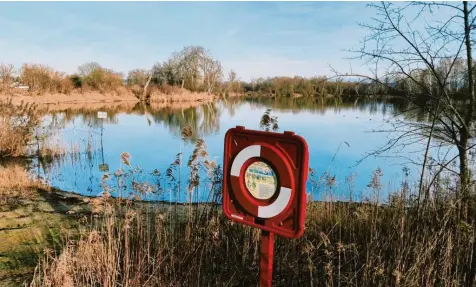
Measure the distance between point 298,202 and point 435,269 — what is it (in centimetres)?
135

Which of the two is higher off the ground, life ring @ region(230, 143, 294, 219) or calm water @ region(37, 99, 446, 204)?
life ring @ region(230, 143, 294, 219)

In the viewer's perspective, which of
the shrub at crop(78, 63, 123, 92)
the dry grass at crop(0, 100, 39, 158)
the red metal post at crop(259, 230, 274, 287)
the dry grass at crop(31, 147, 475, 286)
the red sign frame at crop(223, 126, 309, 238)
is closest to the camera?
the red sign frame at crop(223, 126, 309, 238)

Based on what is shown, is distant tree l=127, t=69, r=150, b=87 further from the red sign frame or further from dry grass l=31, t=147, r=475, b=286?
the red sign frame

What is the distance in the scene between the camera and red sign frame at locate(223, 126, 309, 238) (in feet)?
4.95

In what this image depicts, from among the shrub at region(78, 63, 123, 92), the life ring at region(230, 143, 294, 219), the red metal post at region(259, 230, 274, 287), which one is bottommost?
the red metal post at region(259, 230, 274, 287)

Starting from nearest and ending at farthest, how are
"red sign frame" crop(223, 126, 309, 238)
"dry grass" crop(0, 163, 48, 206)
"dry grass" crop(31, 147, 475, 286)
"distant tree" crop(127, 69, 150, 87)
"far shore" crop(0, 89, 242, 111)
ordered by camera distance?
"red sign frame" crop(223, 126, 309, 238)
"dry grass" crop(31, 147, 475, 286)
"dry grass" crop(0, 163, 48, 206)
"far shore" crop(0, 89, 242, 111)
"distant tree" crop(127, 69, 150, 87)

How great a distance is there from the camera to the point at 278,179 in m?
1.57

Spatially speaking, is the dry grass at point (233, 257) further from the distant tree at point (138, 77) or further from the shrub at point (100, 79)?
the distant tree at point (138, 77)

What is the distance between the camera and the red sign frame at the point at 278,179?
1.51 m

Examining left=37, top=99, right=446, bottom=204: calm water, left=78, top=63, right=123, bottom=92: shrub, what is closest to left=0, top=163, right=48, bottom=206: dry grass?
left=37, top=99, right=446, bottom=204: calm water

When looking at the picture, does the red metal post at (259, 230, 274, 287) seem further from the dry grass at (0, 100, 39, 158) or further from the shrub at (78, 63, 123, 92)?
the shrub at (78, 63, 123, 92)

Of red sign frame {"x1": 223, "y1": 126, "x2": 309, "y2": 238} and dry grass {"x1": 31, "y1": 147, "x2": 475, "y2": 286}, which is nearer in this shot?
red sign frame {"x1": 223, "y1": 126, "x2": 309, "y2": 238}

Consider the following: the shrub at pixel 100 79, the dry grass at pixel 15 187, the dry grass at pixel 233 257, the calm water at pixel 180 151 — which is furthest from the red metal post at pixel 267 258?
the shrub at pixel 100 79

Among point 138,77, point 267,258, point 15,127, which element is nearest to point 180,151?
point 267,258
